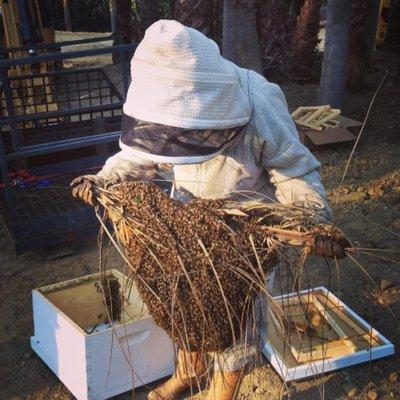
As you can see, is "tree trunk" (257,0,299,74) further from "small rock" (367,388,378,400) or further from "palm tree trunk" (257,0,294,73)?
"small rock" (367,388,378,400)

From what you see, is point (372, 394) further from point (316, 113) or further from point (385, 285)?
point (316, 113)

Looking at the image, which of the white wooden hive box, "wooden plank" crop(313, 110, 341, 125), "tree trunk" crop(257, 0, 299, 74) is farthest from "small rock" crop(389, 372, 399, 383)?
"tree trunk" crop(257, 0, 299, 74)

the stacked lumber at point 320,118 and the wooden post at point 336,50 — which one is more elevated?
the wooden post at point 336,50

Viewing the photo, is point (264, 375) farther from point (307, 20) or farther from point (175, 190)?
point (307, 20)

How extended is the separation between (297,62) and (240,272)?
836 cm

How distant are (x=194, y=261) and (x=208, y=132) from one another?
1.67ft

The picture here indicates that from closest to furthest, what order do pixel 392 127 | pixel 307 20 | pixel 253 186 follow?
pixel 253 186
pixel 392 127
pixel 307 20

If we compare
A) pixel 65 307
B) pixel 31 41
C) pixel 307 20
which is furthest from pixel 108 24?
pixel 65 307

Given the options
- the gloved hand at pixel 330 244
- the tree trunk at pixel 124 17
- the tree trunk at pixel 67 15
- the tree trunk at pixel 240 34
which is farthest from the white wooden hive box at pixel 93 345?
the tree trunk at pixel 67 15

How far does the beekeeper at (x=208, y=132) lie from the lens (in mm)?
1986

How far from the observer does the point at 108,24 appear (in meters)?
21.5

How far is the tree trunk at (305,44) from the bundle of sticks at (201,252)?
26.6ft

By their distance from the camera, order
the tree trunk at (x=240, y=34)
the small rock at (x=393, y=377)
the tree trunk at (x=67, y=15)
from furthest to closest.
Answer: the tree trunk at (x=67, y=15) < the tree trunk at (x=240, y=34) < the small rock at (x=393, y=377)

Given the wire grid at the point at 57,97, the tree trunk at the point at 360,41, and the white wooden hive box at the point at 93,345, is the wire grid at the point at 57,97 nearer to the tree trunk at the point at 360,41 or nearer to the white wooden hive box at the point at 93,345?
the white wooden hive box at the point at 93,345
